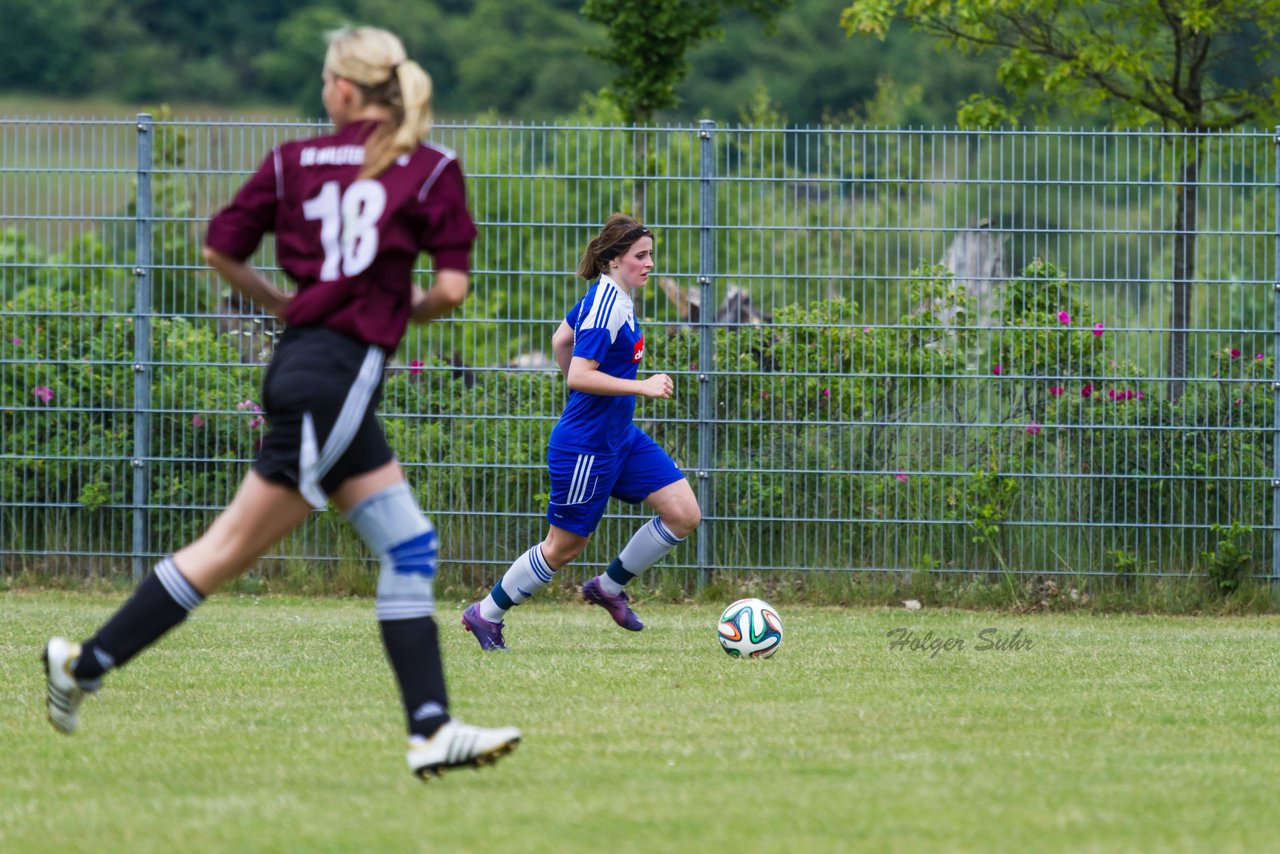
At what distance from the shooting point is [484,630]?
314 inches

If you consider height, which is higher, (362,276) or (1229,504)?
(362,276)

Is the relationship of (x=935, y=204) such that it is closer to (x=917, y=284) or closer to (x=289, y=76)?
(x=917, y=284)

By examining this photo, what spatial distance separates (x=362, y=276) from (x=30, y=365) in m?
7.13

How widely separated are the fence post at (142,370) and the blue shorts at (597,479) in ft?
13.2

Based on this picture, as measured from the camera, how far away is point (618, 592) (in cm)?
838

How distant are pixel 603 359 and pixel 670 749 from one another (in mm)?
2869

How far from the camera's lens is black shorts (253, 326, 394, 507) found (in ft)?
14.8

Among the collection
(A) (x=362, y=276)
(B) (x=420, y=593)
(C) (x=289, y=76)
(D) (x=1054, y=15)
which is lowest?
(B) (x=420, y=593)

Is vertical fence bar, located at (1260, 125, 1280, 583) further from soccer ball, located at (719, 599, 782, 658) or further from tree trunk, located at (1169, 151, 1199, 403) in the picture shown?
soccer ball, located at (719, 599, 782, 658)

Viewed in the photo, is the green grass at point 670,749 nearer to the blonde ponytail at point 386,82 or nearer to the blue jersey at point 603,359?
the blue jersey at point 603,359

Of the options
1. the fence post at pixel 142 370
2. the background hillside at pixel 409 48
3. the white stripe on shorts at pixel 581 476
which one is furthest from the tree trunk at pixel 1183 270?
the background hillside at pixel 409 48

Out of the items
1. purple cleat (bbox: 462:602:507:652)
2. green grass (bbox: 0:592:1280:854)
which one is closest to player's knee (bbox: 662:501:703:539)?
green grass (bbox: 0:592:1280:854)

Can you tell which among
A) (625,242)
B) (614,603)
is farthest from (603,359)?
(614,603)

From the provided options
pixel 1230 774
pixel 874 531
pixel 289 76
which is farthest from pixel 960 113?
pixel 289 76
